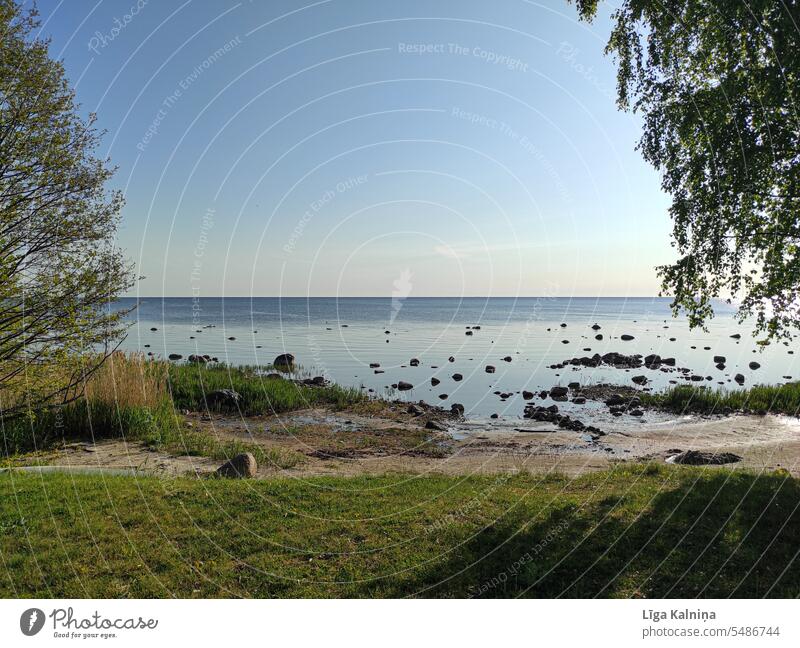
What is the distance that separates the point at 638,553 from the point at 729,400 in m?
22.3

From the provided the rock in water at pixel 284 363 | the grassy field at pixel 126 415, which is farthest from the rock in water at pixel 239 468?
the rock in water at pixel 284 363

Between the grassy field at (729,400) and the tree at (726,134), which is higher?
the tree at (726,134)

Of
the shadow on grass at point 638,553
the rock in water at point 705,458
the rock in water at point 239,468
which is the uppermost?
the rock in water at point 239,468

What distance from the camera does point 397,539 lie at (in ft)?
27.5

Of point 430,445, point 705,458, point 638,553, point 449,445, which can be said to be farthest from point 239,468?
point 705,458

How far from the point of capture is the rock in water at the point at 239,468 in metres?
12.5

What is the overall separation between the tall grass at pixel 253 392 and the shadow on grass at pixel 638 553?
1721 centimetres

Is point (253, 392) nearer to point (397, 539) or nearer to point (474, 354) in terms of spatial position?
point (397, 539)

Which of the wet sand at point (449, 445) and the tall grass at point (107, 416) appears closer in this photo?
the wet sand at point (449, 445)

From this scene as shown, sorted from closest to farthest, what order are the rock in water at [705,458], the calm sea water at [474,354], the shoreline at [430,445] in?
1. the shoreline at [430,445]
2. the rock in water at [705,458]
3. the calm sea water at [474,354]

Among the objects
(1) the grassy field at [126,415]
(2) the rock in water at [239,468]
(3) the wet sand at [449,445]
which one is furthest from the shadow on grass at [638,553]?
(1) the grassy field at [126,415]

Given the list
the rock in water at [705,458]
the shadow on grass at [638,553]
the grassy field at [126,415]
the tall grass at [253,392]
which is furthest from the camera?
the tall grass at [253,392]

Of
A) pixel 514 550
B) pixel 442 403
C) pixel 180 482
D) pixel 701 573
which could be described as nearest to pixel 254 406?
pixel 442 403

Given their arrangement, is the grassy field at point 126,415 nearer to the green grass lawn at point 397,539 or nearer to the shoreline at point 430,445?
the shoreline at point 430,445
